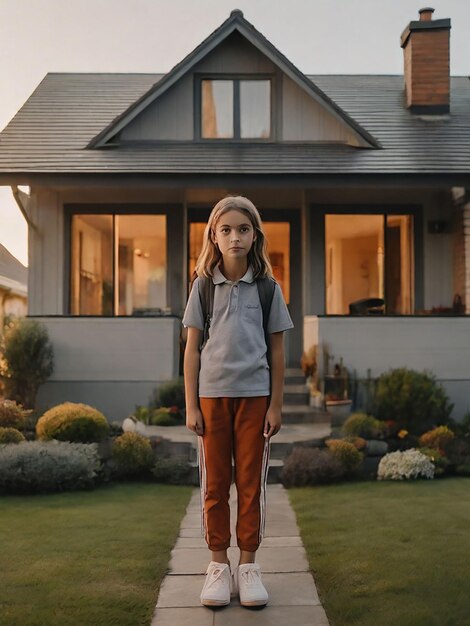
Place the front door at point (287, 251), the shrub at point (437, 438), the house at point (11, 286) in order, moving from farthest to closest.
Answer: the house at point (11, 286) → the front door at point (287, 251) → the shrub at point (437, 438)

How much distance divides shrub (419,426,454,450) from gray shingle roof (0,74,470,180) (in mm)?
4135

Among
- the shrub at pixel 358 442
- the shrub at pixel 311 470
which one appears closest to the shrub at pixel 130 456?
the shrub at pixel 311 470

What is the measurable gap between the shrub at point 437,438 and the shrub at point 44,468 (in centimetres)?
378

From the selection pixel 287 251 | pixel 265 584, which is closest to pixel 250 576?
pixel 265 584

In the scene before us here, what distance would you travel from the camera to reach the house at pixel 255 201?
11242mm

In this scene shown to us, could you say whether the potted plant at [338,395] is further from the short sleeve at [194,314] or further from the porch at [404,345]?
the short sleeve at [194,314]

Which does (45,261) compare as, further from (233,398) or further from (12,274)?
(12,274)

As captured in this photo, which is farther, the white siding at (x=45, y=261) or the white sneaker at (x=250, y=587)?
the white siding at (x=45, y=261)

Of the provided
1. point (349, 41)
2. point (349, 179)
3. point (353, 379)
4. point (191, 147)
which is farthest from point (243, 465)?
point (349, 41)

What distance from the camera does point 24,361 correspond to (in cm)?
1068

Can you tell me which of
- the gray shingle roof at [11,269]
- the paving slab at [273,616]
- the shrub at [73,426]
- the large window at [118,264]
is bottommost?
the paving slab at [273,616]

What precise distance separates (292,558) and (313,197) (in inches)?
333

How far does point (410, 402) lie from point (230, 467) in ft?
20.7

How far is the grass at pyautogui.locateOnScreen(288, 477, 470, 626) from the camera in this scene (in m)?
3.86
